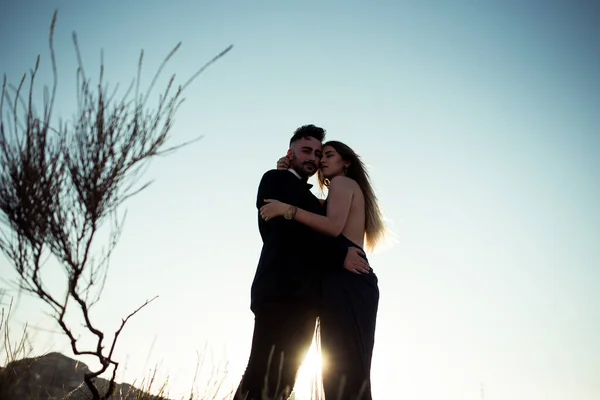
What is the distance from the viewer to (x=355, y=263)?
2809mm

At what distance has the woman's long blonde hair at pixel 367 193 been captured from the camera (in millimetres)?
3412

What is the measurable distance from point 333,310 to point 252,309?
0.52m

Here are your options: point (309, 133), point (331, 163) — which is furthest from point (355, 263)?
point (309, 133)

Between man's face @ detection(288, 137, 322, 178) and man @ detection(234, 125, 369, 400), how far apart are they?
0.71 m

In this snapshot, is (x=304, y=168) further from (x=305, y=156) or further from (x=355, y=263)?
(x=355, y=263)

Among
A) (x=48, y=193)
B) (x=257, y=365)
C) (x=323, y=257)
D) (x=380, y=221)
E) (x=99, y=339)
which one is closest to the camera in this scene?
(x=48, y=193)

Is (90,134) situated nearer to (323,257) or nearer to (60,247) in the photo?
(60,247)

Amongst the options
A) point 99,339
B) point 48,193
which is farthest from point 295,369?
point 48,193

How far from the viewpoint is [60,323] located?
2264 mm

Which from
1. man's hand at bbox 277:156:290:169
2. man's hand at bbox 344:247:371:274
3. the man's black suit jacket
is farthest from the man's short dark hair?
man's hand at bbox 344:247:371:274

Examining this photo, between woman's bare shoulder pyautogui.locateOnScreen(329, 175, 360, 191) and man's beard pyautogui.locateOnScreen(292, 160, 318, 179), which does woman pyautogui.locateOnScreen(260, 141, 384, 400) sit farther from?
man's beard pyautogui.locateOnScreen(292, 160, 318, 179)

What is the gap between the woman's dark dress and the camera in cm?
254

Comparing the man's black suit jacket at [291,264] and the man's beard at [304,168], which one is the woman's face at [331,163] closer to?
the man's beard at [304,168]

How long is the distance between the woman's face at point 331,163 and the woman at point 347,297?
0.38 m
